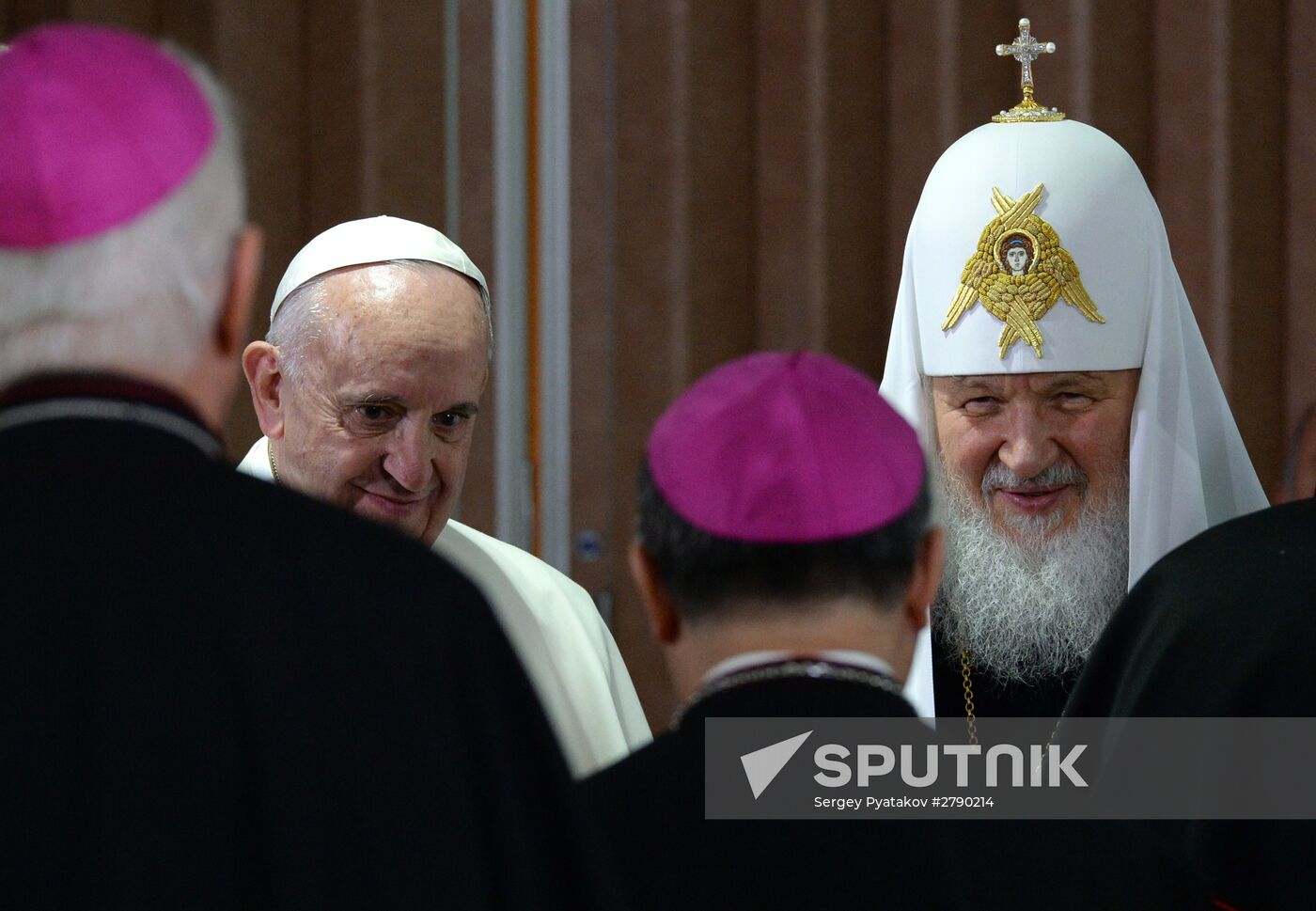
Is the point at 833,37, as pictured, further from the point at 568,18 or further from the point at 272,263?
the point at 272,263

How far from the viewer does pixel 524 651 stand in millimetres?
3295

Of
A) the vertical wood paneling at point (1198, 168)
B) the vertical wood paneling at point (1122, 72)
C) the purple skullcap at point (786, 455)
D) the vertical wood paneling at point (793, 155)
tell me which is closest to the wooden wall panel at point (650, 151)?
the vertical wood paneling at point (793, 155)

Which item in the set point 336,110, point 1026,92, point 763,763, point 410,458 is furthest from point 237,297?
point 336,110

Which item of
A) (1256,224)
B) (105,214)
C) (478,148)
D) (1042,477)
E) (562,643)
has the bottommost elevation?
(562,643)

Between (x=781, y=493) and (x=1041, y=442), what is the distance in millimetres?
1691

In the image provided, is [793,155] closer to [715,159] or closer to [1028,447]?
[715,159]

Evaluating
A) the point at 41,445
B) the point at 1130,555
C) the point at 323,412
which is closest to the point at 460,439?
the point at 323,412

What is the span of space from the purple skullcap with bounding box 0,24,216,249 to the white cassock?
1829mm

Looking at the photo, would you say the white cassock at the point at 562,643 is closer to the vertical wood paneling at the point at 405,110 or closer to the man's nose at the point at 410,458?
the man's nose at the point at 410,458

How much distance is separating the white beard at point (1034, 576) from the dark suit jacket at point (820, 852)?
1695 mm

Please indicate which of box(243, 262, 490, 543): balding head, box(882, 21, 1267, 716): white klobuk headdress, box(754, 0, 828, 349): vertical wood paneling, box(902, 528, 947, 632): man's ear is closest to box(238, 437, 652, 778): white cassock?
box(243, 262, 490, 543): balding head

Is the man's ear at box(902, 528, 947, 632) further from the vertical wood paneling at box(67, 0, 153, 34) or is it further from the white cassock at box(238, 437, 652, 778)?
the vertical wood paneling at box(67, 0, 153, 34)

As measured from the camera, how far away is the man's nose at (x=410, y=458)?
3180 mm

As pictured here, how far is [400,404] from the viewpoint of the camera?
3.22 metres
